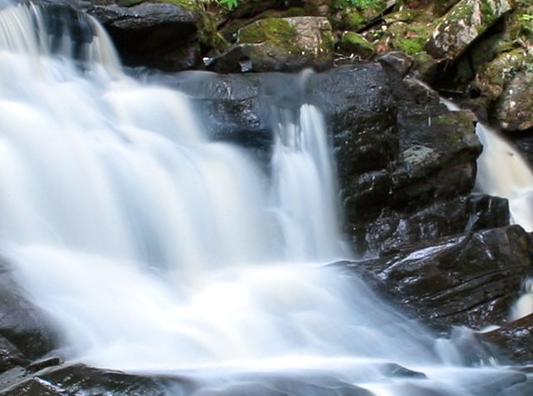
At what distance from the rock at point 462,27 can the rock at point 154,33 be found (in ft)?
13.9

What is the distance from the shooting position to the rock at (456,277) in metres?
5.79

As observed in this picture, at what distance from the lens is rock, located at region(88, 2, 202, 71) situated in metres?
8.01

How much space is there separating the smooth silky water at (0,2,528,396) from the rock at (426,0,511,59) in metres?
4.52

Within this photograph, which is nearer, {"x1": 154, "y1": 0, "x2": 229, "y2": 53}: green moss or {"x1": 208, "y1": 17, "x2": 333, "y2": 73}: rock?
{"x1": 208, "y1": 17, "x2": 333, "y2": 73}: rock

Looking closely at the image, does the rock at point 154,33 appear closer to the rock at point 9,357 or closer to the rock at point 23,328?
the rock at point 23,328

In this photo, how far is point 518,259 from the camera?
6336 mm

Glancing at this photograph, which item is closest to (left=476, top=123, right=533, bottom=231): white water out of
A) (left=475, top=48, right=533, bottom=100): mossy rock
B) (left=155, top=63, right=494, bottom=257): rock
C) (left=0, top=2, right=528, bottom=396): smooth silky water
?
(left=475, top=48, right=533, bottom=100): mossy rock

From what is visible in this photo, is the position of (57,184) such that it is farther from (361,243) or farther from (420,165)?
(420,165)

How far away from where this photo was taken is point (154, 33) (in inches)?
323

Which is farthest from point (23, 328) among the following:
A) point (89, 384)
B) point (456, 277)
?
point (456, 277)

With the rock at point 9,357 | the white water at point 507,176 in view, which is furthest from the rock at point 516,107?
the rock at point 9,357

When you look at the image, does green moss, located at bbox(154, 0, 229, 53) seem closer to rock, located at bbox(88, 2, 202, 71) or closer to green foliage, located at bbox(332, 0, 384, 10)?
rock, located at bbox(88, 2, 202, 71)

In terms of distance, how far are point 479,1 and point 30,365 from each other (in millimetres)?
9250

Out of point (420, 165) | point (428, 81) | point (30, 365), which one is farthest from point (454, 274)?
point (428, 81)
